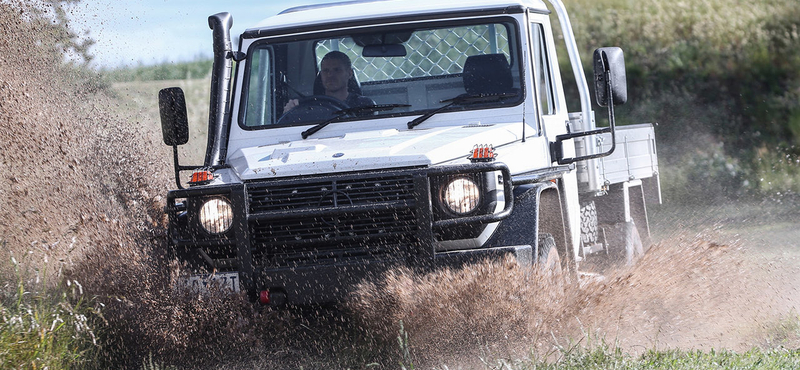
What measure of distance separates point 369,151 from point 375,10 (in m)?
1.59

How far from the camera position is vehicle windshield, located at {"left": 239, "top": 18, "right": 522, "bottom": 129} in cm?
577

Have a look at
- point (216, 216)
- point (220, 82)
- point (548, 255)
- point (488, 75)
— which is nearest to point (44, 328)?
point (216, 216)

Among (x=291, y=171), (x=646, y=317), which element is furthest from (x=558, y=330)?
(x=291, y=171)

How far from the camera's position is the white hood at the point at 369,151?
479 centimetres

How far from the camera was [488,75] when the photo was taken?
582 cm

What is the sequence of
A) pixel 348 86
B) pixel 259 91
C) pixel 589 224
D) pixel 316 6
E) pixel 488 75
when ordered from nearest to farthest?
pixel 488 75 < pixel 348 86 < pixel 259 91 < pixel 316 6 < pixel 589 224

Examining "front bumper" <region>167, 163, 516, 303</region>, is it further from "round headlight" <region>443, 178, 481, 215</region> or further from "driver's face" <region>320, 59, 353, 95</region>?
"driver's face" <region>320, 59, 353, 95</region>

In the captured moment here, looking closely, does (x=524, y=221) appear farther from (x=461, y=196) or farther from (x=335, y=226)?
Answer: (x=335, y=226)

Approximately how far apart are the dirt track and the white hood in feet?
2.04

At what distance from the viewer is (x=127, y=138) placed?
326 inches

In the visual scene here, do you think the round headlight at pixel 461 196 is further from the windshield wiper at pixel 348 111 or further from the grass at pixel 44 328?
the grass at pixel 44 328

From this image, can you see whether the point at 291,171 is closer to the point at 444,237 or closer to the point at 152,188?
the point at 444,237

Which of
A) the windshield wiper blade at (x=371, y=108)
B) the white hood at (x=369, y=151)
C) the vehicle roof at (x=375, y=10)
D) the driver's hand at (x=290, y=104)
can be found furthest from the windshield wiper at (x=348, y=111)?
the vehicle roof at (x=375, y=10)

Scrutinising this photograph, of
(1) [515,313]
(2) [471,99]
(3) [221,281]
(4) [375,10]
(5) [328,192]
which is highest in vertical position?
(4) [375,10]
